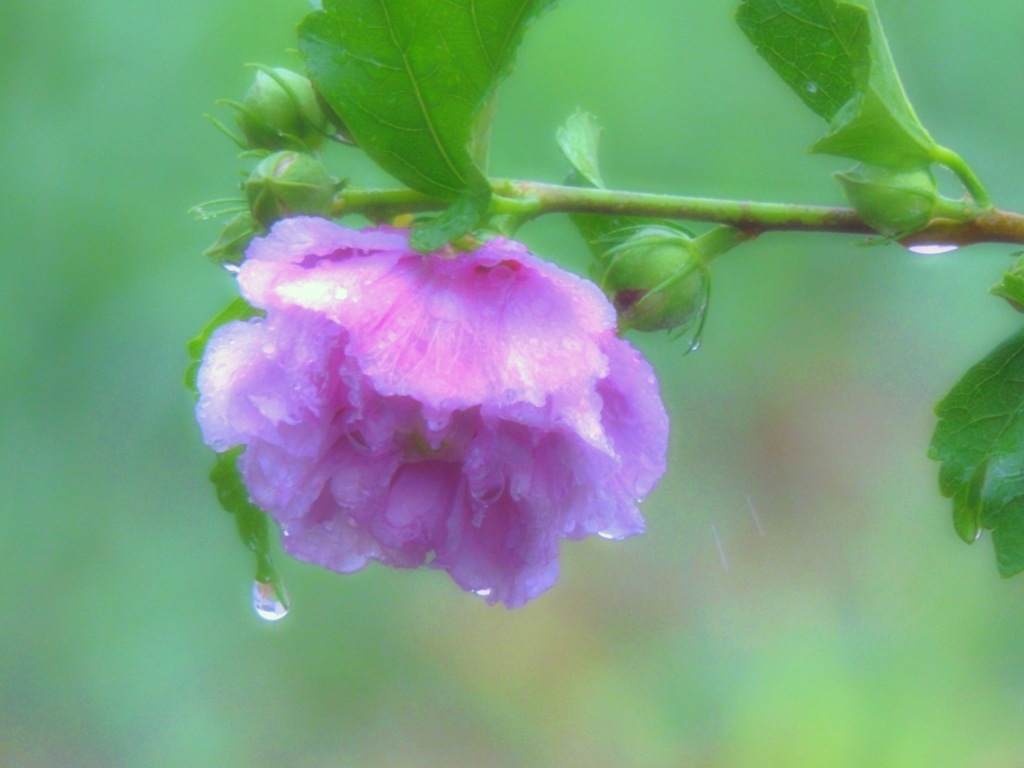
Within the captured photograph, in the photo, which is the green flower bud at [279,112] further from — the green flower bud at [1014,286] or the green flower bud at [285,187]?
the green flower bud at [1014,286]

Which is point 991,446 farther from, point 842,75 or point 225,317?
point 225,317

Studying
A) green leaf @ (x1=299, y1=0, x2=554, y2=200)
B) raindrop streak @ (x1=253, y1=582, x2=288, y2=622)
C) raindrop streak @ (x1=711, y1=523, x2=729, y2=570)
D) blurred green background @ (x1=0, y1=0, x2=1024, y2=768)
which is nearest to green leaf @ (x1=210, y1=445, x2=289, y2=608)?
raindrop streak @ (x1=253, y1=582, x2=288, y2=622)

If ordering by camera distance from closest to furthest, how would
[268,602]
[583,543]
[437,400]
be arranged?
[437,400] → [268,602] → [583,543]

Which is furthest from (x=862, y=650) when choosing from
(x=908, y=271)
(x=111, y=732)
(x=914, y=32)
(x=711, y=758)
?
(x=111, y=732)

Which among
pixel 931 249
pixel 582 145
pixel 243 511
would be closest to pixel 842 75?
pixel 931 249

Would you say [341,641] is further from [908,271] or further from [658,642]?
[908,271]

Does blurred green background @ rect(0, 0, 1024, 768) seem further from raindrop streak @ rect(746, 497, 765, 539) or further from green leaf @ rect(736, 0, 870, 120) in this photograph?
green leaf @ rect(736, 0, 870, 120)
